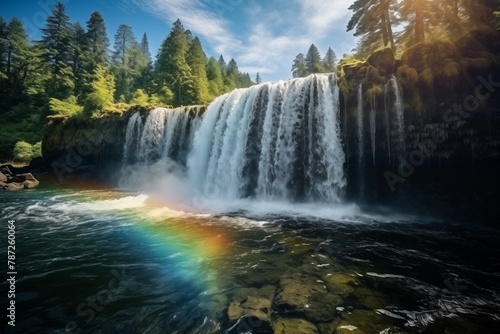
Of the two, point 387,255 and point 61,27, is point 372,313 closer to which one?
point 387,255

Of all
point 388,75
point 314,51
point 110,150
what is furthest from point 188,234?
point 314,51

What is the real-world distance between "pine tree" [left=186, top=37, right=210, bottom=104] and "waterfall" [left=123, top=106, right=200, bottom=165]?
49.0ft

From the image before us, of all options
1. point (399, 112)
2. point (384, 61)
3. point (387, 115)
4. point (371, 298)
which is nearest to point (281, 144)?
point (387, 115)

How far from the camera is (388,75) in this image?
40.0 ft

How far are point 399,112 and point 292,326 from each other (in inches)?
446

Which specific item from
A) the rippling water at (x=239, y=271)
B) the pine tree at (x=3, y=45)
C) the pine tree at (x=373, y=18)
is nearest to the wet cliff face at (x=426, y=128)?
the rippling water at (x=239, y=271)

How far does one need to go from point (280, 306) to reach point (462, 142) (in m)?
11.2

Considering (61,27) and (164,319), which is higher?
(61,27)

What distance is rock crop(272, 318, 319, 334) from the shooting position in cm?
379

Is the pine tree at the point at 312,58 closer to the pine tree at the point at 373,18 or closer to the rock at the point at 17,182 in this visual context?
the pine tree at the point at 373,18

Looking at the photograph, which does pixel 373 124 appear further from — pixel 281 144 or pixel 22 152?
pixel 22 152

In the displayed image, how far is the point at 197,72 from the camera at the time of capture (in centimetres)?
4006

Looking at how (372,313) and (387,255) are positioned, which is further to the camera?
(387,255)

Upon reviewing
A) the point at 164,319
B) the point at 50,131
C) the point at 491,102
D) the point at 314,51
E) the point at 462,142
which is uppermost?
the point at 314,51
